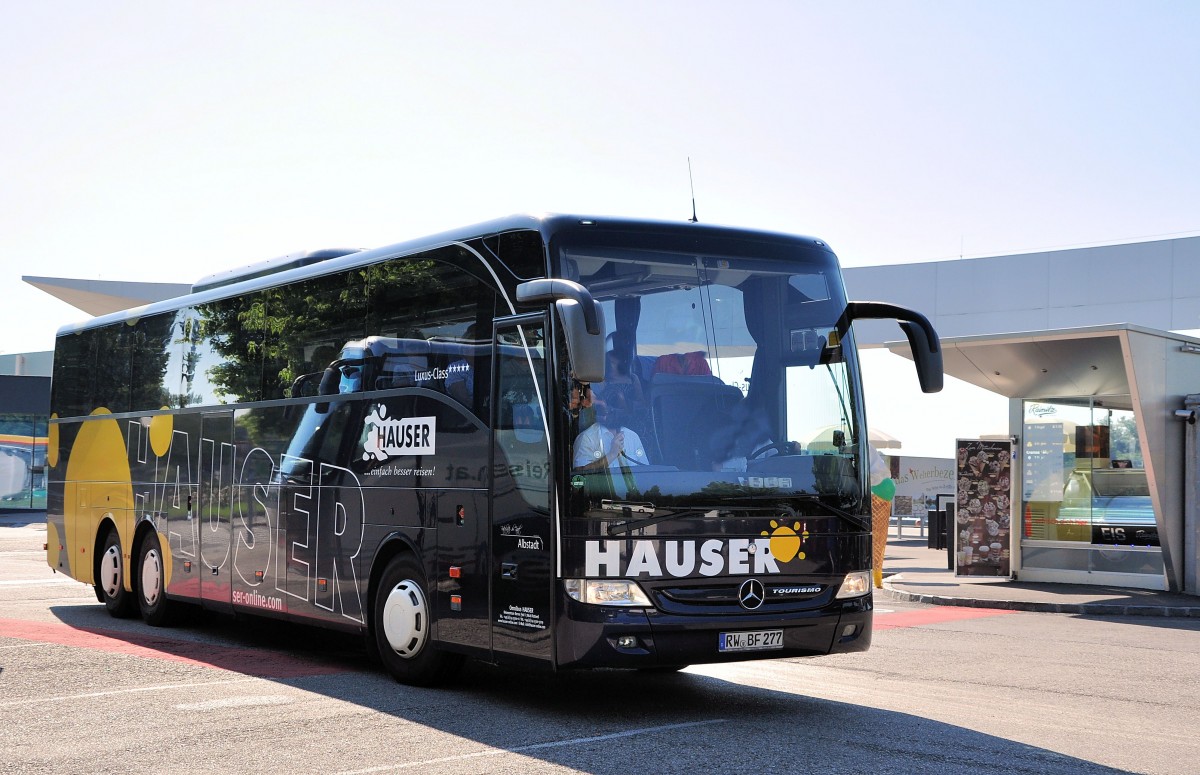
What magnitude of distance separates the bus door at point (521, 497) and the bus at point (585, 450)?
0.7 inches

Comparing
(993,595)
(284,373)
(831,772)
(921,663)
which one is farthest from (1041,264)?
(831,772)

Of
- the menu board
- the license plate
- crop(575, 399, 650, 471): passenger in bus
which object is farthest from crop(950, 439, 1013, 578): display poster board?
crop(575, 399, 650, 471): passenger in bus

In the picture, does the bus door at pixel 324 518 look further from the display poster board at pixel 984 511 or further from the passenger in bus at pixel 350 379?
the display poster board at pixel 984 511

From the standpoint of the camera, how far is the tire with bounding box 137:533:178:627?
14430 millimetres

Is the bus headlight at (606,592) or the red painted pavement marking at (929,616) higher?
the bus headlight at (606,592)

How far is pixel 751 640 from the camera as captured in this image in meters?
8.54

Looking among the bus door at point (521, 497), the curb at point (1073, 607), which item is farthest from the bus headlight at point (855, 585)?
the curb at point (1073, 607)

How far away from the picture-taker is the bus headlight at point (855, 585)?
29.5 feet

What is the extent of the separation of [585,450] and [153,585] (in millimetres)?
7984

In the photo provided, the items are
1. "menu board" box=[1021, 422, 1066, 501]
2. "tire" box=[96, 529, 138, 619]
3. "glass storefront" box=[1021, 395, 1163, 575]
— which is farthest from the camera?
"menu board" box=[1021, 422, 1066, 501]

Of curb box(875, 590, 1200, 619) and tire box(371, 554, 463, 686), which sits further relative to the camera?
curb box(875, 590, 1200, 619)

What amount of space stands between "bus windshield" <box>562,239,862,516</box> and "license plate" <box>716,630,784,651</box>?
0.83 m

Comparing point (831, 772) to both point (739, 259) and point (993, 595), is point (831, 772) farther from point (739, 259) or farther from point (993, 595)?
point (993, 595)

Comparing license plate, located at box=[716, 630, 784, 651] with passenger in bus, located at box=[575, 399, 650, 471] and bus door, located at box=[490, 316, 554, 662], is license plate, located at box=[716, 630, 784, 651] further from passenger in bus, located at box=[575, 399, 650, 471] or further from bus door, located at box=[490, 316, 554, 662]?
passenger in bus, located at box=[575, 399, 650, 471]
